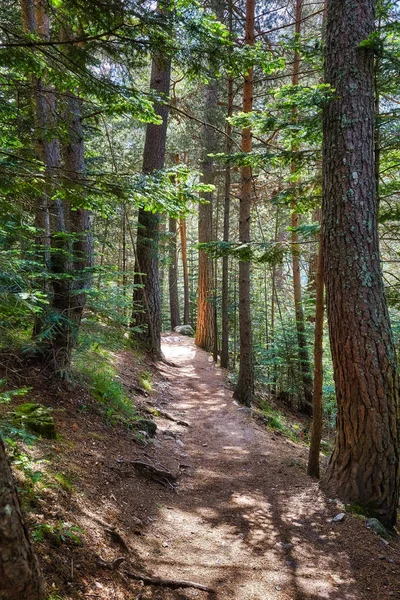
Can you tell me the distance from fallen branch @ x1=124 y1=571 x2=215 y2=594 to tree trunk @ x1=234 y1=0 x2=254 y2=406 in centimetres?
655

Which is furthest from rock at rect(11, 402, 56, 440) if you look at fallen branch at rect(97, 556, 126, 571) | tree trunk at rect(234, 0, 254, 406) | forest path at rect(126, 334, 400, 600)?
tree trunk at rect(234, 0, 254, 406)

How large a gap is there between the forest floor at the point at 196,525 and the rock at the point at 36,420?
0.19 meters

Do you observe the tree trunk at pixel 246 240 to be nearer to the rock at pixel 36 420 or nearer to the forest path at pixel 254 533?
the forest path at pixel 254 533

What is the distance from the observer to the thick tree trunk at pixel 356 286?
4.70m

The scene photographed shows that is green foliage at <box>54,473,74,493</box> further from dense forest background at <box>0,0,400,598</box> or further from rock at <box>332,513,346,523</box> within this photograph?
rock at <box>332,513,346,523</box>

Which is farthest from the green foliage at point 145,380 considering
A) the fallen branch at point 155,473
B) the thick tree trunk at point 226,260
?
the fallen branch at point 155,473

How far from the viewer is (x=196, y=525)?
4324 millimetres

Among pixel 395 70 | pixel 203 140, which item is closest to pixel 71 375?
pixel 395 70

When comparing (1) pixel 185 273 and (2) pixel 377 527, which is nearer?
(2) pixel 377 527

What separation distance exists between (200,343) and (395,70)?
12.6m

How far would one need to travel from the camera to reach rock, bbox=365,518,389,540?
4.34 metres

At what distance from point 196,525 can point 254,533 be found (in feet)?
2.18

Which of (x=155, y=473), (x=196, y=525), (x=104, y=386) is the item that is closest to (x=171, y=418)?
(x=104, y=386)

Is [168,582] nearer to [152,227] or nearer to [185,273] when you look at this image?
[152,227]
